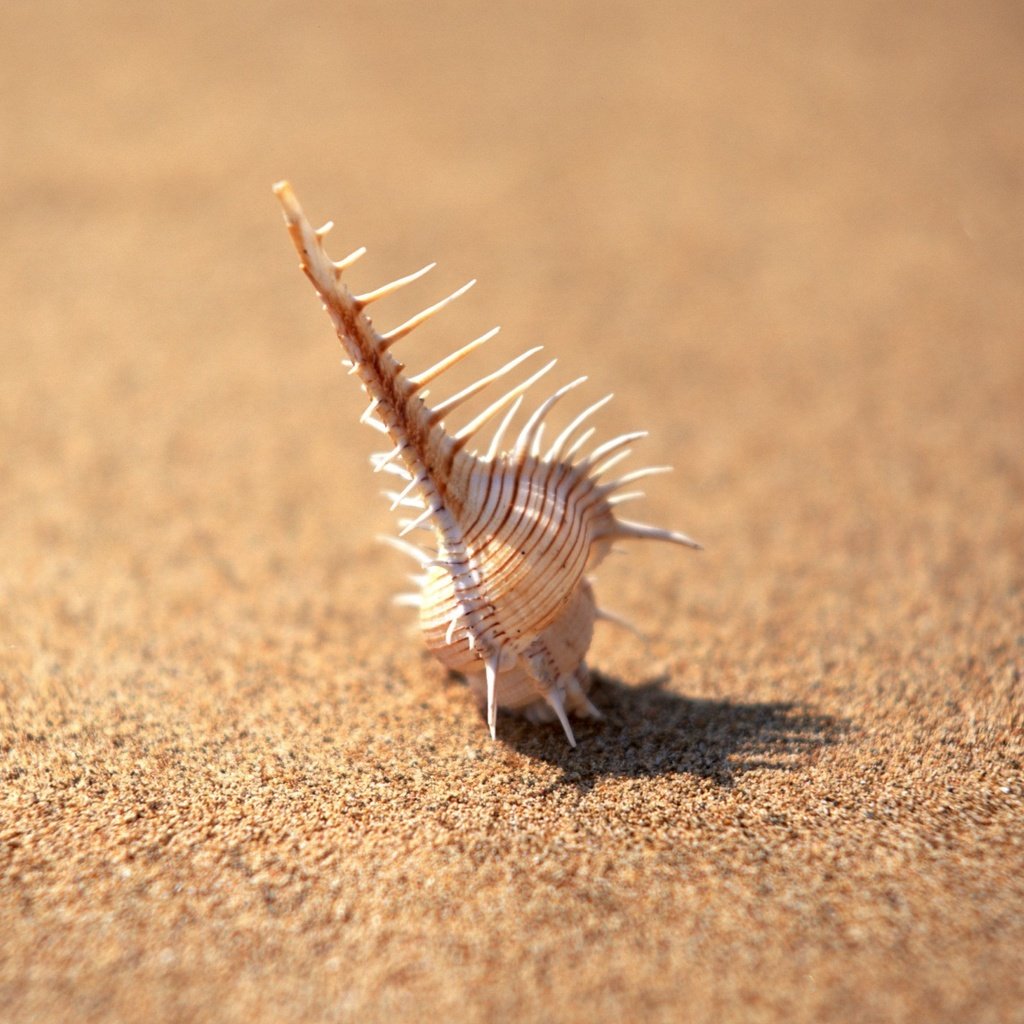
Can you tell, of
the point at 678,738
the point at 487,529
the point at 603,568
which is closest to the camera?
the point at 487,529

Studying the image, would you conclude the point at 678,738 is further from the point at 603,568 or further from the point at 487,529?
the point at 603,568

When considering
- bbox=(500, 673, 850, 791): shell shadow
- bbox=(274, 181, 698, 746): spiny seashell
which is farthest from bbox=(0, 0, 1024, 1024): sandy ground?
bbox=(274, 181, 698, 746): spiny seashell

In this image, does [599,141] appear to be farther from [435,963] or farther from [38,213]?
[435,963]

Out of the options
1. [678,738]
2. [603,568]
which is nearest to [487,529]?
[678,738]

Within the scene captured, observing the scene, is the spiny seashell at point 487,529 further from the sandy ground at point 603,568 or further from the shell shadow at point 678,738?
the sandy ground at point 603,568

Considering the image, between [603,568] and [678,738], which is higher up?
[603,568]

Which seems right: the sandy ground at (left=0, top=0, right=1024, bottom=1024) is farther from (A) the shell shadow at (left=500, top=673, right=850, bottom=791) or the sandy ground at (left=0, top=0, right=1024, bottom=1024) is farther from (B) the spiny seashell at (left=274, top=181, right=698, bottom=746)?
(B) the spiny seashell at (left=274, top=181, right=698, bottom=746)

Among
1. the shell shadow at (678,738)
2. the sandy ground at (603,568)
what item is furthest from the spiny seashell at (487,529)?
the sandy ground at (603,568)

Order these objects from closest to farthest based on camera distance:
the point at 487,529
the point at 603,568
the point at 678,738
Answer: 1. the point at 487,529
2. the point at 678,738
3. the point at 603,568

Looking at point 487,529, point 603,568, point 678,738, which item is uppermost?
point 603,568

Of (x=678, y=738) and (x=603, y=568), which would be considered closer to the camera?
(x=678, y=738)
